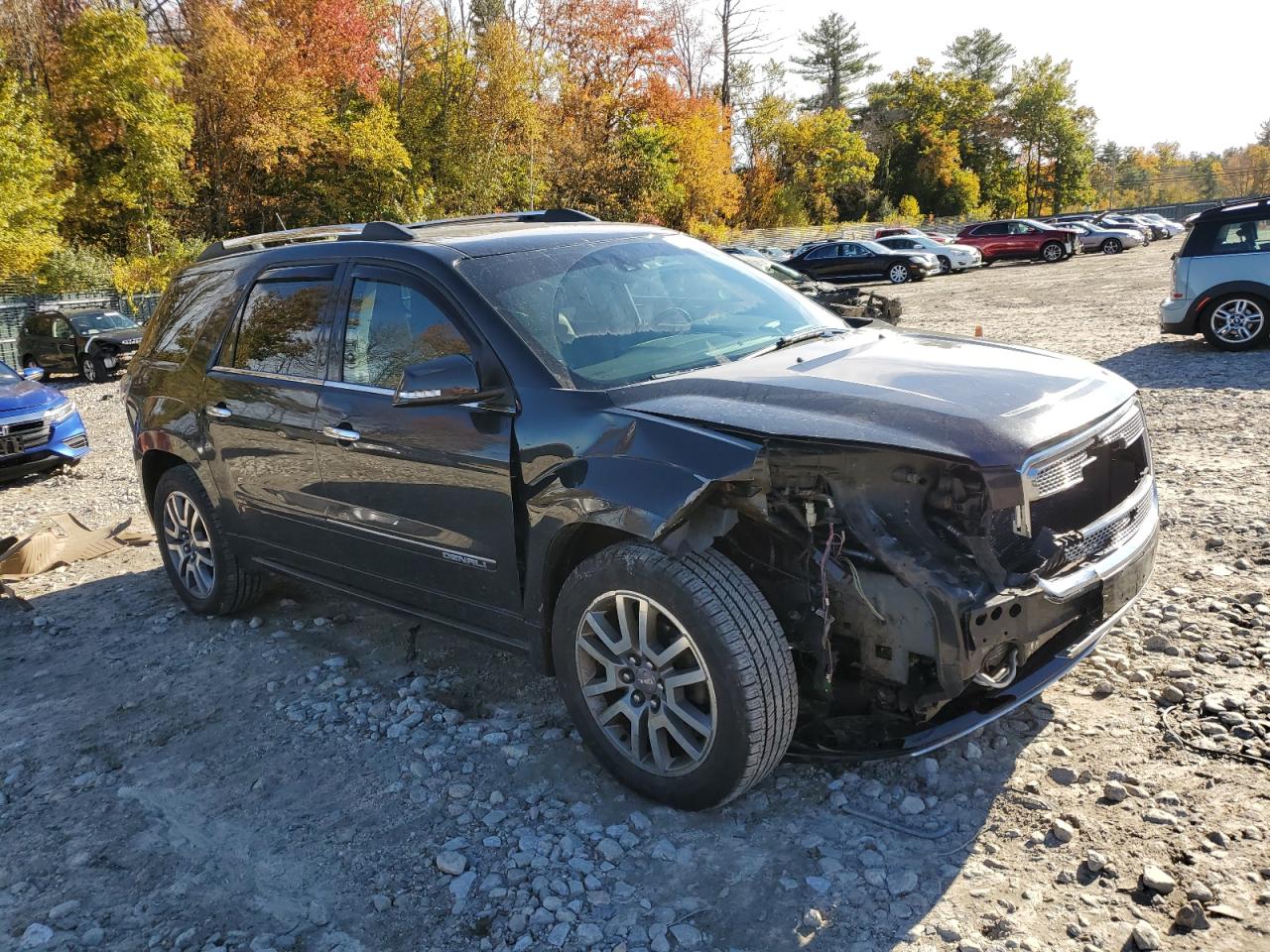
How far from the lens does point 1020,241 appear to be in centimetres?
3738

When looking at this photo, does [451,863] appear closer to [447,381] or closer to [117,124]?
[447,381]

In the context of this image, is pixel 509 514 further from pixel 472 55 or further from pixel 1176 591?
pixel 472 55

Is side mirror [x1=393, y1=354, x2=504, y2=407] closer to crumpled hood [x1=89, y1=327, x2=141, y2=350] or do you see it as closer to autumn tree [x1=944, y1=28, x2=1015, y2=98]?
crumpled hood [x1=89, y1=327, x2=141, y2=350]

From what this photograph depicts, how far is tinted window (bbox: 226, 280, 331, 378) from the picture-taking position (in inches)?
174

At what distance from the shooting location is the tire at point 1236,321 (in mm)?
11859

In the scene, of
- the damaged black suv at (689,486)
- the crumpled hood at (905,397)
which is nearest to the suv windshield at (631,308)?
the damaged black suv at (689,486)

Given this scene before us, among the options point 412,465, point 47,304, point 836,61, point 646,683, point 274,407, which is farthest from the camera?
point 836,61

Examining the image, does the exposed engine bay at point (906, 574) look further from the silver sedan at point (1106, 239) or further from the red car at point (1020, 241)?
the silver sedan at point (1106, 239)

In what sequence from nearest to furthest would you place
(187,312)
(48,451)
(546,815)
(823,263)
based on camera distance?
(546,815) → (187,312) → (48,451) → (823,263)

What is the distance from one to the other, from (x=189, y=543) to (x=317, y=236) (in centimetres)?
195

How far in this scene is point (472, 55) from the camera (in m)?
40.0

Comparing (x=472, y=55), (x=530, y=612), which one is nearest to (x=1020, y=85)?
(x=472, y=55)

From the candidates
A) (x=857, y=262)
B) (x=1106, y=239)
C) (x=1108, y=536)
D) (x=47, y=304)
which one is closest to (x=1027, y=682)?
(x=1108, y=536)

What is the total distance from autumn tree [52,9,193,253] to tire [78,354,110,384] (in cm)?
1302
